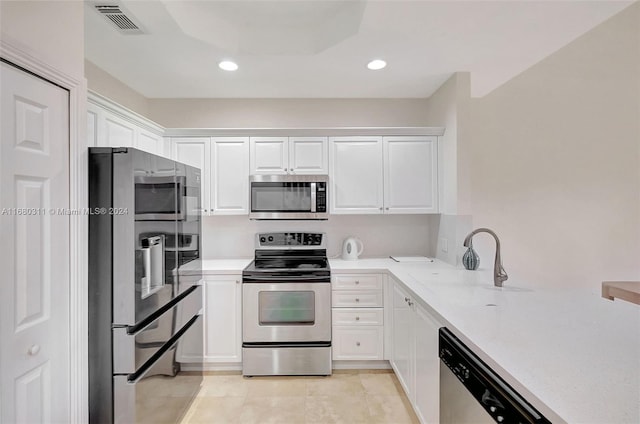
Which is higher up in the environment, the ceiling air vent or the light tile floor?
the ceiling air vent

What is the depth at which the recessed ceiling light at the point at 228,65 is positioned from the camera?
7.77ft

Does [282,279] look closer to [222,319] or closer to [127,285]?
[222,319]

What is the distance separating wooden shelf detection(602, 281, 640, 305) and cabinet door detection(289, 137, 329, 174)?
267 centimetres

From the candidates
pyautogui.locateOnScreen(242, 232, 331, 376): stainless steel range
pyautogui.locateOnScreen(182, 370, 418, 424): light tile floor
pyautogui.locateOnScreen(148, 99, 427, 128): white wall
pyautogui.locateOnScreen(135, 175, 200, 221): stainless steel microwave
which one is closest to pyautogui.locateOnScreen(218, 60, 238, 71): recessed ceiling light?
pyautogui.locateOnScreen(148, 99, 427, 128): white wall

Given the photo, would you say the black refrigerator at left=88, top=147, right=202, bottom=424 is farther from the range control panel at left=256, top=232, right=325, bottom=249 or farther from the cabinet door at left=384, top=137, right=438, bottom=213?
the cabinet door at left=384, top=137, right=438, bottom=213

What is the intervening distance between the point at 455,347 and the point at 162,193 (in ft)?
5.69

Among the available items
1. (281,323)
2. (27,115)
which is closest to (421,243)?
(281,323)

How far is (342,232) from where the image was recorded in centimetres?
324

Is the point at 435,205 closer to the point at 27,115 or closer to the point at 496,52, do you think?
the point at 496,52

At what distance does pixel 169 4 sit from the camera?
5.80ft

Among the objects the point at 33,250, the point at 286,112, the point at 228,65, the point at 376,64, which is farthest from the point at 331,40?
the point at 33,250

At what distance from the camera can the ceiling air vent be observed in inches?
68.2

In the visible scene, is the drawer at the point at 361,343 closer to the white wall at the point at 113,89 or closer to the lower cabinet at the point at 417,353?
the lower cabinet at the point at 417,353

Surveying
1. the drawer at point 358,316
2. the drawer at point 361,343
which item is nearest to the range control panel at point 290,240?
the drawer at point 358,316
